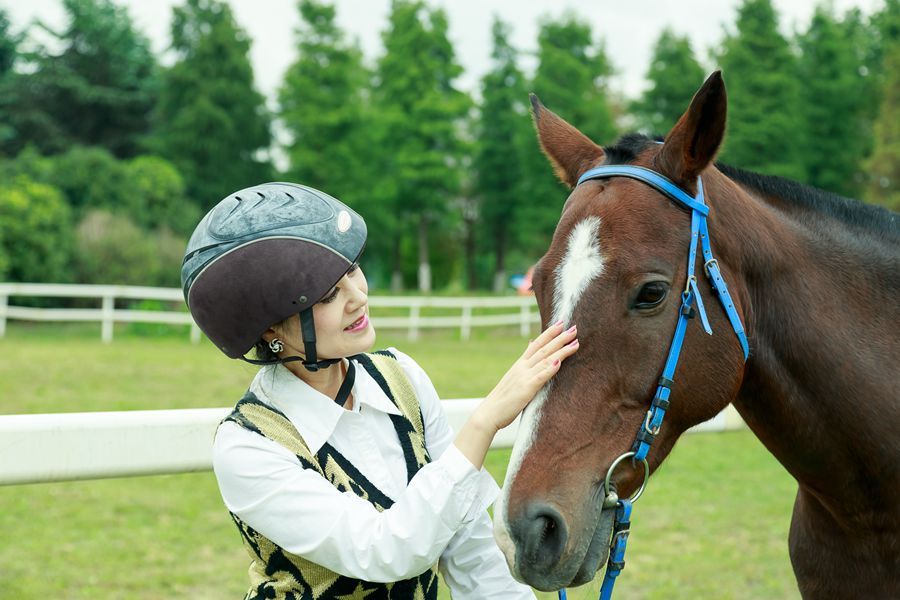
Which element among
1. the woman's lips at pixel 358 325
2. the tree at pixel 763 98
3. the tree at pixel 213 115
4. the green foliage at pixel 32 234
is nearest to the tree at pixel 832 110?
the tree at pixel 763 98

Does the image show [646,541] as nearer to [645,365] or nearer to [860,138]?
[645,365]

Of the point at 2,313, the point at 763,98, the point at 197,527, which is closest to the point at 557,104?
the point at 763,98

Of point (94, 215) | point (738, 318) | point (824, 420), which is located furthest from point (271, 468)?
point (94, 215)

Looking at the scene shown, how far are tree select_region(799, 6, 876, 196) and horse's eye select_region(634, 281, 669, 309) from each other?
122ft

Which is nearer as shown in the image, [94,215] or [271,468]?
[271,468]

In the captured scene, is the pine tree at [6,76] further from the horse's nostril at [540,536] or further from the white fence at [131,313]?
the horse's nostril at [540,536]

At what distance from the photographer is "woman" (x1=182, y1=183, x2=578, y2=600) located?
73.1 inches

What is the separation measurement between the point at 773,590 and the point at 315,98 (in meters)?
33.9

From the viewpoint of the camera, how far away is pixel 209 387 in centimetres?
991

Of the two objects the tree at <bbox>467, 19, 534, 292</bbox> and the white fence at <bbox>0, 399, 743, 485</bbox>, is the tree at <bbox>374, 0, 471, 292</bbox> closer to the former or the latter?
the tree at <bbox>467, 19, 534, 292</bbox>

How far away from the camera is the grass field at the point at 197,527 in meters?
4.36

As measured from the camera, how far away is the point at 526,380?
6.15 ft

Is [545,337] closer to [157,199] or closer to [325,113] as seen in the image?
[157,199]

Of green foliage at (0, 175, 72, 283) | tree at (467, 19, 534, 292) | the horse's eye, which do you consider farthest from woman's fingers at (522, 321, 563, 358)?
tree at (467, 19, 534, 292)
